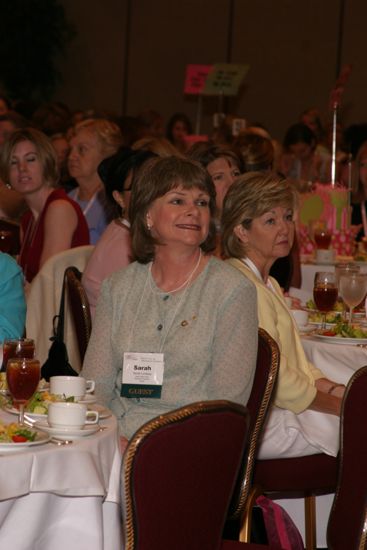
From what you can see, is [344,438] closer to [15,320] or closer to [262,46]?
[15,320]

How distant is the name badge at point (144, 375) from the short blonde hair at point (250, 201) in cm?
90

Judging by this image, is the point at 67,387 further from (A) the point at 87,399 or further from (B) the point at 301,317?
(B) the point at 301,317

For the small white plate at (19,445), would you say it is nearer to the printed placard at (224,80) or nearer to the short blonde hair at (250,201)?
the short blonde hair at (250,201)

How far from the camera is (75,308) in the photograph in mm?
4168

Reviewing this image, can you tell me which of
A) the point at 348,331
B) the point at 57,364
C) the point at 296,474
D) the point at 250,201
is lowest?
the point at 296,474

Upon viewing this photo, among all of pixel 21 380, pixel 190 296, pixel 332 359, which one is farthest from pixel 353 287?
pixel 21 380

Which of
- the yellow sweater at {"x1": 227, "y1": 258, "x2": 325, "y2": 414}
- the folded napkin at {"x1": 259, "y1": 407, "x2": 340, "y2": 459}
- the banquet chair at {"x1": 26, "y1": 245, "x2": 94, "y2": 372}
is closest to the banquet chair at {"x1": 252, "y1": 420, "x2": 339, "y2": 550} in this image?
the folded napkin at {"x1": 259, "y1": 407, "x2": 340, "y2": 459}

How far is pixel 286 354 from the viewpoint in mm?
3658

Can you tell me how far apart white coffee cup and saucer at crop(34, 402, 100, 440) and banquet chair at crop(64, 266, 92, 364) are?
1.47 metres

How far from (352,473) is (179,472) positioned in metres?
0.98

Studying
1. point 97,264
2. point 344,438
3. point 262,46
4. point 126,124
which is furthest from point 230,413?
point 262,46

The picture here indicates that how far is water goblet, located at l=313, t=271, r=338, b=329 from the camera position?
450cm

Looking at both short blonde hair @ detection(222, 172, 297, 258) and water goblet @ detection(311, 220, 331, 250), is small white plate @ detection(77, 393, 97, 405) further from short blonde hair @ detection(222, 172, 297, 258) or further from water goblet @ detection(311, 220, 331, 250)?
water goblet @ detection(311, 220, 331, 250)

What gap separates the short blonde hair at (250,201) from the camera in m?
3.85
